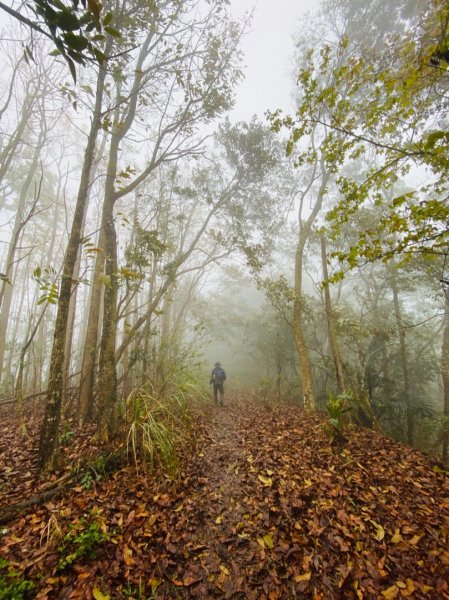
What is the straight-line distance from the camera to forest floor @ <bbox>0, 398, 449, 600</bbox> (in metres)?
2.39

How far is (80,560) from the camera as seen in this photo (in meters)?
2.54

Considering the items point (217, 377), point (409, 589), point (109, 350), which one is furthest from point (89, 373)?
point (409, 589)

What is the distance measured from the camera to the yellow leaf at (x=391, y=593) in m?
2.23

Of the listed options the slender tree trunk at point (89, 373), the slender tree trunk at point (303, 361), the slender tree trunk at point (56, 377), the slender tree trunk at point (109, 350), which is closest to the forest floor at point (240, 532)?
the slender tree trunk at point (56, 377)

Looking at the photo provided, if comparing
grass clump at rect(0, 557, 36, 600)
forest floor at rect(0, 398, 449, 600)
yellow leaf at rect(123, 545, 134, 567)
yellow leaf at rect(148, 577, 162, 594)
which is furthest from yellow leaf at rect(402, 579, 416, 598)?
grass clump at rect(0, 557, 36, 600)

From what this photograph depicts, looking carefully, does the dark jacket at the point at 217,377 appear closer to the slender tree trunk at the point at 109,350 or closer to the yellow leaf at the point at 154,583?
the slender tree trunk at the point at 109,350

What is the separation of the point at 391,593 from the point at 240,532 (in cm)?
150

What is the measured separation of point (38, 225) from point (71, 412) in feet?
53.2

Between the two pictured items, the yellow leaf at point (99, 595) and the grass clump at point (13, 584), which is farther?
the yellow leaf at point (99, 595)

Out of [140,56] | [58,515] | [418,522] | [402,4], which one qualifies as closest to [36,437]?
[58,515]

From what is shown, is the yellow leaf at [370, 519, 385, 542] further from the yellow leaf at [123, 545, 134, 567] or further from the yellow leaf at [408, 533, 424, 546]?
the yellow leaf at [123, 545, 134, 567]

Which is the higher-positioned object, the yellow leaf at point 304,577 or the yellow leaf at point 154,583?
the yellow leaf at point 304,577

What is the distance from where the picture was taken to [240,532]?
3.01 m

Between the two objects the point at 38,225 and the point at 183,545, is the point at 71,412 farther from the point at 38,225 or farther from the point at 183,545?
the point at 38,225
